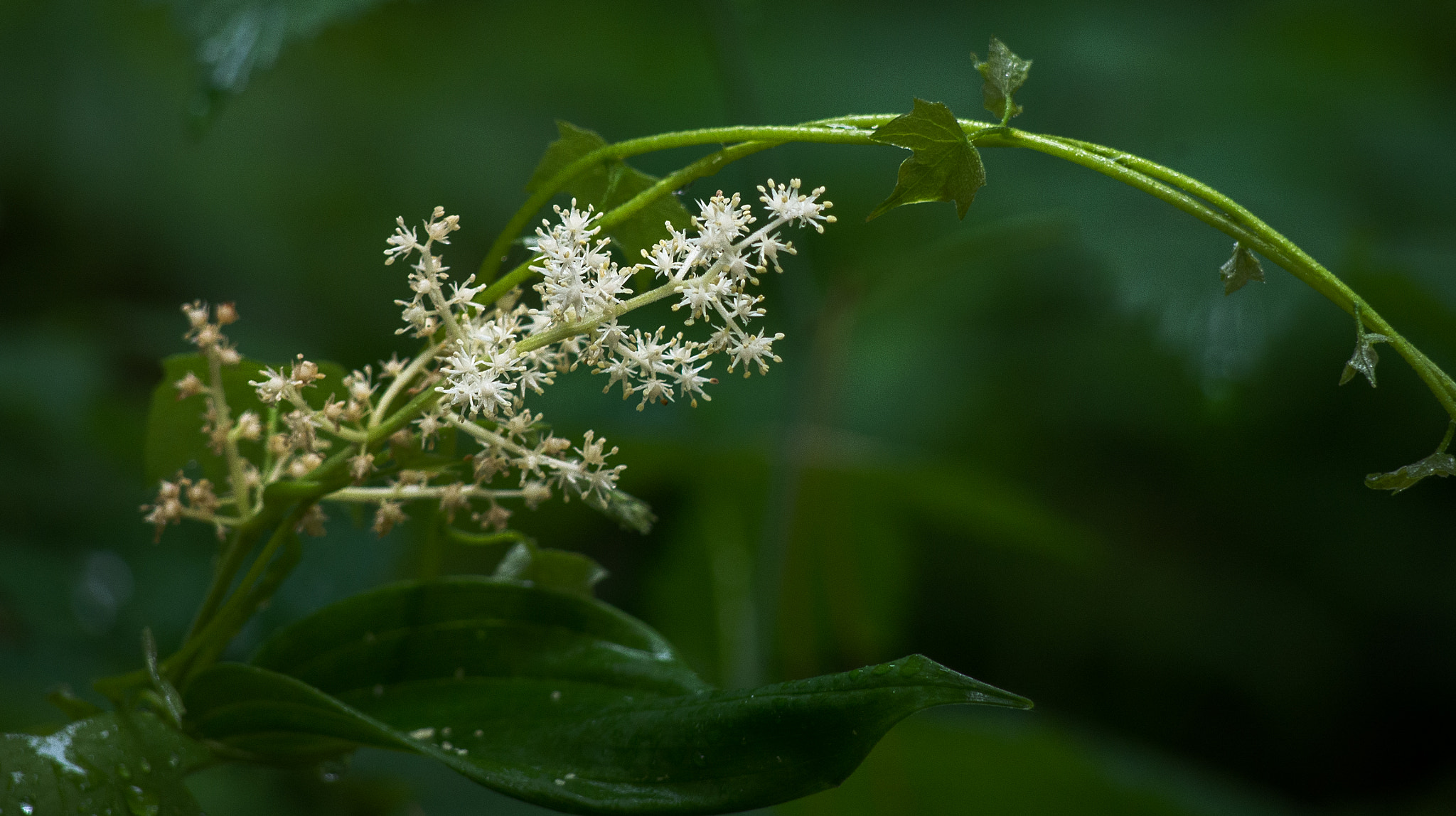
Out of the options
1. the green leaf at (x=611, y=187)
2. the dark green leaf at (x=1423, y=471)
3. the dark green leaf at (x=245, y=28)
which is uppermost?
the dark green leaf at (x=245, y=28)

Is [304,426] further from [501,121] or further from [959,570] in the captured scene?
[501,121]

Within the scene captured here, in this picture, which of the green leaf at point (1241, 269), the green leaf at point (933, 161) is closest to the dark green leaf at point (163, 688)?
the green leaf at point (933, 161)

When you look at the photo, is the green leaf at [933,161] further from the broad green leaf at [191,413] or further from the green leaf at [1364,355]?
the broad green leaf at [191,413]

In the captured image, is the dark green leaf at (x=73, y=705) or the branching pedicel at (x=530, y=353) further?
the dark green leaf at (x=73, y=705)

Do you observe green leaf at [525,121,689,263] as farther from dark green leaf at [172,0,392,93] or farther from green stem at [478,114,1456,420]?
dark green leaf at [172,0,392,93]

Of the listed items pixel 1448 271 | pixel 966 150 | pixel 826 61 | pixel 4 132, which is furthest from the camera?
pixel 826 61

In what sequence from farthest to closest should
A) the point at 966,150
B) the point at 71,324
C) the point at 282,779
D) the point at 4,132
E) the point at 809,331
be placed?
the point at 4,132, the point at 71,324, the point at 809,331, the point at 282,779, the point at 966,150

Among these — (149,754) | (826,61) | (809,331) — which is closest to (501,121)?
(826,61)

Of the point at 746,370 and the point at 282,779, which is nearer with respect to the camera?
the point at 746,370
